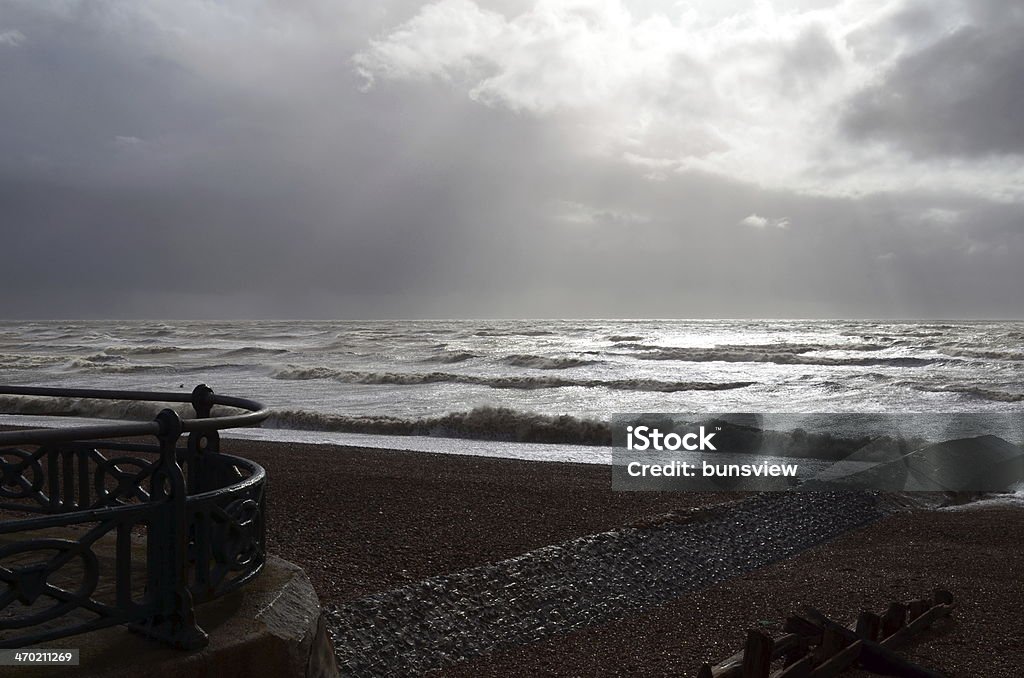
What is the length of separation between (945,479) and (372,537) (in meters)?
9.28

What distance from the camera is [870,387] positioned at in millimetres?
30078

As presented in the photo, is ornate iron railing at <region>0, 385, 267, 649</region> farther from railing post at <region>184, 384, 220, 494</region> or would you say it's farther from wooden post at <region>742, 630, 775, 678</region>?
wooden post at <region>742, 630, 775, 678</region>

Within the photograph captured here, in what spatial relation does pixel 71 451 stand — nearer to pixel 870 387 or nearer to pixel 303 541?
pixel 303 541

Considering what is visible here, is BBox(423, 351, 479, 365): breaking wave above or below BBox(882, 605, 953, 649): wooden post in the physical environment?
below

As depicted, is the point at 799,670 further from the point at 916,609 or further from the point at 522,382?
the point at 522,382

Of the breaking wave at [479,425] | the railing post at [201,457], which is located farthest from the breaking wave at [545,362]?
the railing post at [201,457]

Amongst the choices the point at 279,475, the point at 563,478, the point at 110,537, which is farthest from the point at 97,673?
the point at 563,478

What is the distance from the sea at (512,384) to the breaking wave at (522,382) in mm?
80

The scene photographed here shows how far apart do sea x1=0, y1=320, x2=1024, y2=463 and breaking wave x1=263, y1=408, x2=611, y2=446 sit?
43 millimetres

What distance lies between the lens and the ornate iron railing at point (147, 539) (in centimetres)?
260

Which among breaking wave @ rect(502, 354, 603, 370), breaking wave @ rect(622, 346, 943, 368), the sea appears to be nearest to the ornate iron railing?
the sea

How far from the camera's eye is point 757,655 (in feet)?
14.1

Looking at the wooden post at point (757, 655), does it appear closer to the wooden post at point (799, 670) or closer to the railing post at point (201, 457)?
the wooden post at point (799, 670)

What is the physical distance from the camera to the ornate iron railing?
260 cm
